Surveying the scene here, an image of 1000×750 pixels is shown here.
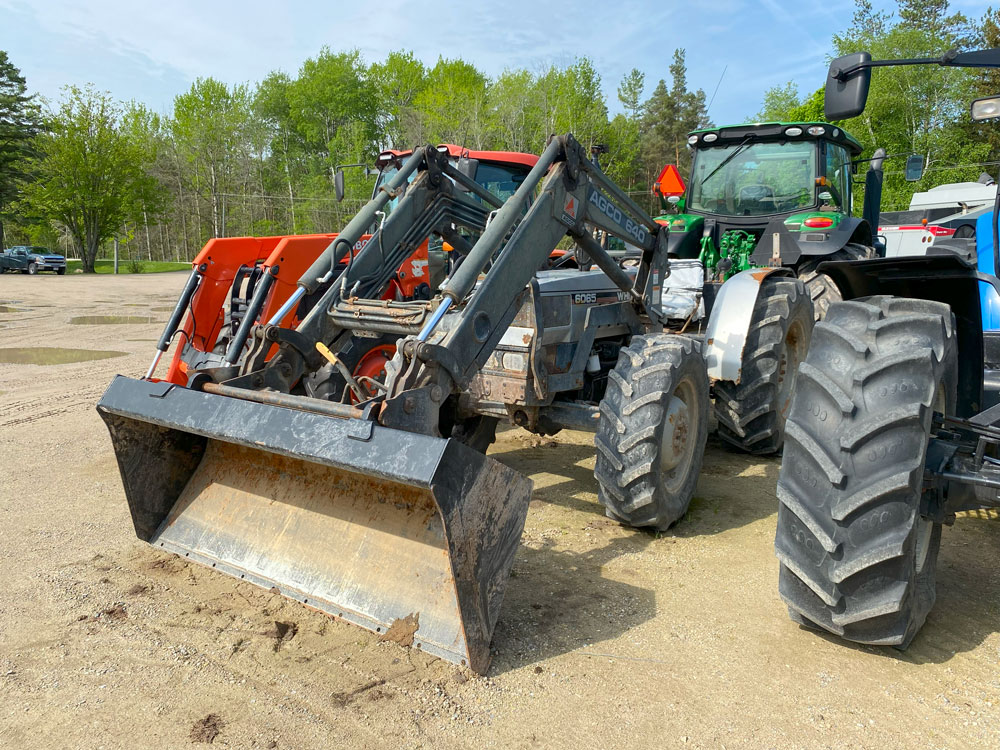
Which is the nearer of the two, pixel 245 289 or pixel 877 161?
pixel 245 289

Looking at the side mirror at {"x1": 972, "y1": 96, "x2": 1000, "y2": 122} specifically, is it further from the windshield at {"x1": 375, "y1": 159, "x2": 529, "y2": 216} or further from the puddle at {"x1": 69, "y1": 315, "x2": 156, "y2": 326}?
the puddle at {"x1": 69, "y1": 315, "x2": 156, "y2": 326}

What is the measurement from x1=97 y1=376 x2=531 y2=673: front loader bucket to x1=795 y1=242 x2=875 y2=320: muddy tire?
14.6 ft

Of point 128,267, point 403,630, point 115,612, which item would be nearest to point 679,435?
point 403,630

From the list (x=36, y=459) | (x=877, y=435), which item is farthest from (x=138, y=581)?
(x=877, y=435)

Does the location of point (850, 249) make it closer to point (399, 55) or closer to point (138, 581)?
point (138, 581)

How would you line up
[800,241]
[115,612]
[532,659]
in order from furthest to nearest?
[800,241] < [115,612] < [532,659]

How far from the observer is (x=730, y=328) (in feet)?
16.9

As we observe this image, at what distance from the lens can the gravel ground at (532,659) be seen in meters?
2.49

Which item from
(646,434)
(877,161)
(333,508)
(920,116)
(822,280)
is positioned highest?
(920,116)

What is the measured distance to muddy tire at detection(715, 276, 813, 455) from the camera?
5.32m

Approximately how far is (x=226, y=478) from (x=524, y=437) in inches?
122

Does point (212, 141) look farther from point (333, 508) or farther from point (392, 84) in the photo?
point (333, 508)

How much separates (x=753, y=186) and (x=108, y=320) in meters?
13.0

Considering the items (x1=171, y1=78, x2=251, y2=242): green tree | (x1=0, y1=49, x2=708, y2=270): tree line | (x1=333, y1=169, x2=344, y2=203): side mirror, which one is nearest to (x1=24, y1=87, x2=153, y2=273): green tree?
(x1=0, y1=49, x2=708, y2=270): tree line
